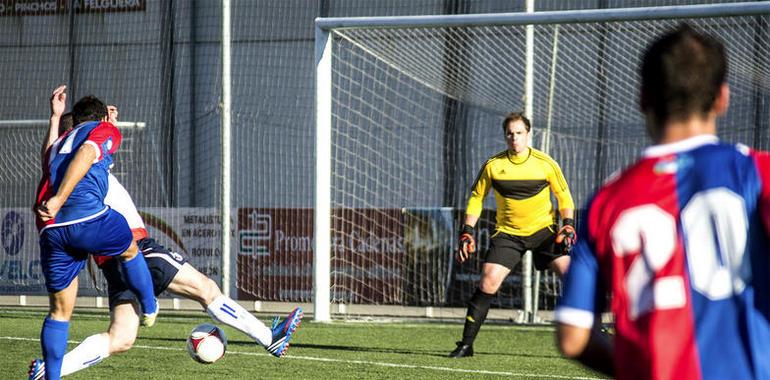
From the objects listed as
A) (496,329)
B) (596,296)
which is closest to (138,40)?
(496,329)

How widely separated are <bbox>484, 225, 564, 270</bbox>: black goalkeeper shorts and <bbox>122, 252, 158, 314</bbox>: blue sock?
3.36 meters

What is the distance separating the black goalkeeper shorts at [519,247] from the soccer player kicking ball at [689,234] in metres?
7.06

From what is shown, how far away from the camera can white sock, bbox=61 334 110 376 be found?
6.69m

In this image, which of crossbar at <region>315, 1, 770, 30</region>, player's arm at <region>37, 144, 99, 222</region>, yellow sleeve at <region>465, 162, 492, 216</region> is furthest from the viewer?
crossbar at <region>315, 1, 770, 30</region>

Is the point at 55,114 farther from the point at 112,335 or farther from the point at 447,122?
the point at 447,122

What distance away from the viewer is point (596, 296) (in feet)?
7.62

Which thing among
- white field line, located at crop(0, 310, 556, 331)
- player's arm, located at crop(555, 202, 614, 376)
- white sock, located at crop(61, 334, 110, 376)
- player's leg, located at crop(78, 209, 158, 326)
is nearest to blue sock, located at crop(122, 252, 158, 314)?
player's leg, located at crop(78, 209, 158, 326)

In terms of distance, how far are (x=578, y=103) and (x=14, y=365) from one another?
9.31 m

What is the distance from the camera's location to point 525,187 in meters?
9.50

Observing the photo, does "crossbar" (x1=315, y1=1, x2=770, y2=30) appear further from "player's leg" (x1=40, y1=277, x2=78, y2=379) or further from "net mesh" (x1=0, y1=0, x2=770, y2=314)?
"player's leg" (x1=40, y1=277, x2=78, y2=379)

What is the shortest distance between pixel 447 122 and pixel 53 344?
13385 mm

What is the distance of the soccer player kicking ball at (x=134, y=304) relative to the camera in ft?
22.2

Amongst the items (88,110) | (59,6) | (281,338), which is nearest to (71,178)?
(88,110)

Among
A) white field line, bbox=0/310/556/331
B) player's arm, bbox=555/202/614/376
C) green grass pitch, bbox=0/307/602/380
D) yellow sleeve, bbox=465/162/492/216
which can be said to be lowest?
white field line, bbox=0/310/556/331
